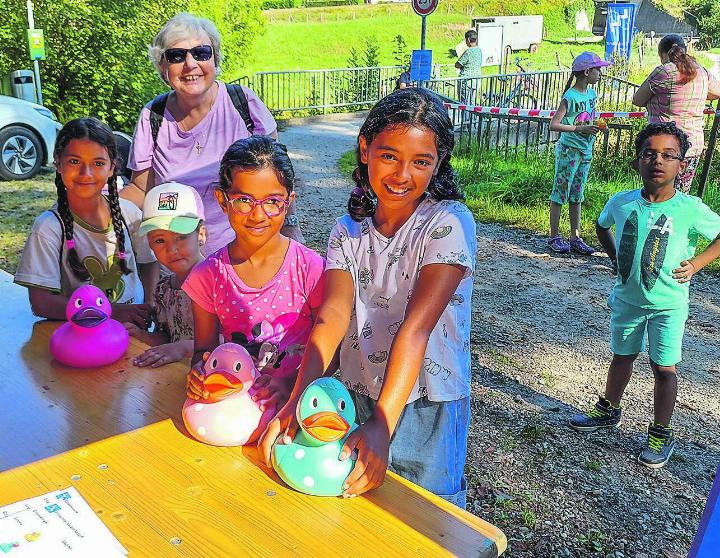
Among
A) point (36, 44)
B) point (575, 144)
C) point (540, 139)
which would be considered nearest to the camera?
point (575, 144)

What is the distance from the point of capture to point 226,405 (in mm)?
1720

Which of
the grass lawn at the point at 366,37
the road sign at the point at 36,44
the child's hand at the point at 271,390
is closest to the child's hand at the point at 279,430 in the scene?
the child's hand at the point at 271,390

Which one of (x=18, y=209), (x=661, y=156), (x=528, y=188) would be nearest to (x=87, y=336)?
(x=661, y=156)

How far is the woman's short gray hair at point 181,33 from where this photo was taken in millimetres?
2809

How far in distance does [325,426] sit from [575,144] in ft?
18.0

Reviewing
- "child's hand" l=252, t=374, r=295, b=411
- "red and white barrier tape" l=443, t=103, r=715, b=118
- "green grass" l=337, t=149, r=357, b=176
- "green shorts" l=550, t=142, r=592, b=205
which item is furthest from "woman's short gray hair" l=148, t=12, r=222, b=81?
"green grass" l=337, t=149, r=357, b=176

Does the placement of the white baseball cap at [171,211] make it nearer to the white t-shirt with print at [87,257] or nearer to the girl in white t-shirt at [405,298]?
the white t-shirt with print at [87,257]

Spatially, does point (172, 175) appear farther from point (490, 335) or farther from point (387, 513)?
point (490, 335)

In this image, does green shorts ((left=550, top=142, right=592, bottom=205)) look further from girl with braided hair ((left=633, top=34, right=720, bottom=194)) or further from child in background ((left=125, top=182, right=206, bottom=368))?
child in background ((left=125, top=182, right=206, bottom=368))

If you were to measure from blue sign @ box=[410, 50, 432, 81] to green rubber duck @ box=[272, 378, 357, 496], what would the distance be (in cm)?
936

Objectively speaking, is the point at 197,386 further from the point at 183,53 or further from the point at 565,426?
the point at 565,426

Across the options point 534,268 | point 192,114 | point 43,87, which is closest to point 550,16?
point 43,87

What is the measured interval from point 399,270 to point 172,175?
142 centimetres

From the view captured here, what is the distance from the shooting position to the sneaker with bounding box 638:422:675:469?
3.24m
